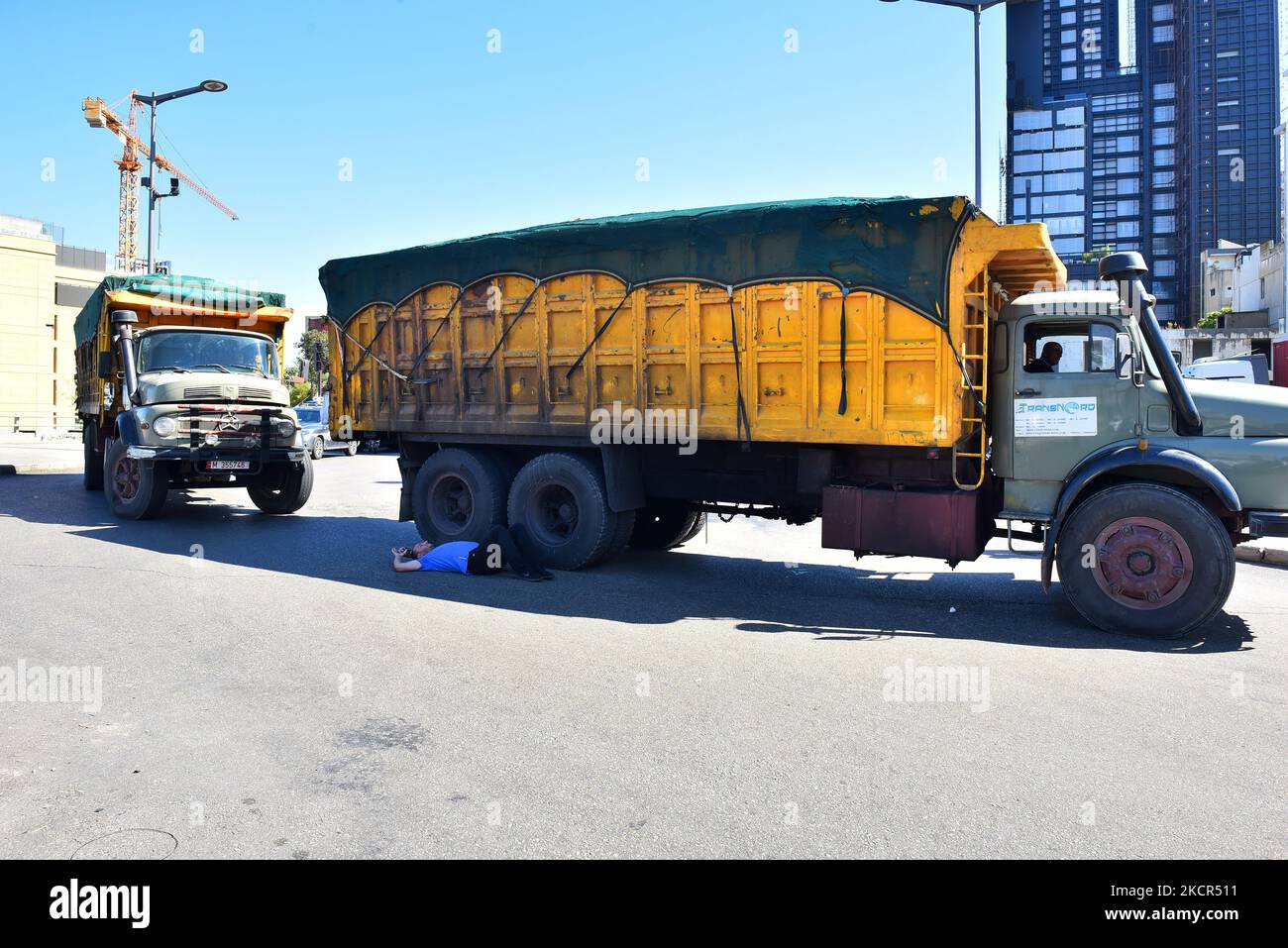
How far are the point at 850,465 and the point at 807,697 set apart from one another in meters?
3.86

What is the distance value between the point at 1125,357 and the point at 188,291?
40.8 feet

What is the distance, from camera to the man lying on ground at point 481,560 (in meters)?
9.54

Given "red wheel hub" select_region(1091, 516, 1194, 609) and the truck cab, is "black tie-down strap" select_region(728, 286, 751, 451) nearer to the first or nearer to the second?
the truck cab

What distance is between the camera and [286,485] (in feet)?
46.2

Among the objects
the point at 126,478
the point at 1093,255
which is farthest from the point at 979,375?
the point at 1093,255

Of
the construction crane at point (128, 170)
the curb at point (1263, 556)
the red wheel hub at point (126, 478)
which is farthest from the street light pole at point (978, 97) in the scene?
the construction crane at point (128, 170)

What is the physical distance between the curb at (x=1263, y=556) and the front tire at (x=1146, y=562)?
409cm

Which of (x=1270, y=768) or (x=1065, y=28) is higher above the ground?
(x=1065, y=28)

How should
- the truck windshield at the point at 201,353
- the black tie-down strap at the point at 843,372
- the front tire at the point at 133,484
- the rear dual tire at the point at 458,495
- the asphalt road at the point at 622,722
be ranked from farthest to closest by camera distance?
the truck windshield at the point at 201,353, the front tire at the point at 133,484, the rear dual tire at the point at 458,495, the black tie-down strap at the point at 843,372, the asphalt road at the point at 622,722

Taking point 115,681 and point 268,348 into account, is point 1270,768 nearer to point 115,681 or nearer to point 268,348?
point 115,681

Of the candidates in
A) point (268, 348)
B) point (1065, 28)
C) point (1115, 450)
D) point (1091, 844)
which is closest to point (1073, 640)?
point (1115, 450)

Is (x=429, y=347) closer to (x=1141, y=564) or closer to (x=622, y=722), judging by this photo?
(x=622, y=722)

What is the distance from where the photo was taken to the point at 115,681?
221 inches

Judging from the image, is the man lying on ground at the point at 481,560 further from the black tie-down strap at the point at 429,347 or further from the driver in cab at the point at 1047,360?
the driver in cab at the point at 1047,360
